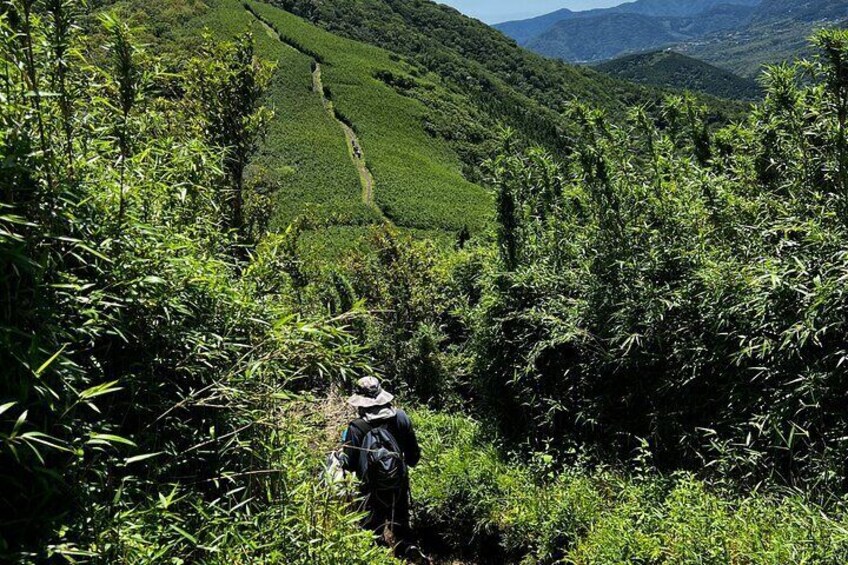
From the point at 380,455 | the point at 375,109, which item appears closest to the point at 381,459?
the point at 380,455

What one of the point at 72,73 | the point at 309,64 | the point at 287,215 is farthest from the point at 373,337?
the point at 309,64

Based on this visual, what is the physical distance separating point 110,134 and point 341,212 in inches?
1832

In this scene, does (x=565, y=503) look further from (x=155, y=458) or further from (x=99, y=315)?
(x=99, y=315)

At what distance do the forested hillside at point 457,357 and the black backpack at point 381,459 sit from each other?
14.4 inches

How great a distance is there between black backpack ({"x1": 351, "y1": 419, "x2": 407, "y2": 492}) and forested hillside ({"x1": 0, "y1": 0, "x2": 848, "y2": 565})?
0.37 meters

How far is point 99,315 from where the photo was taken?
2010 mm

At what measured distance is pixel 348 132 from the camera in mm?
68312

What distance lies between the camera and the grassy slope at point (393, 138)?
54.1 metres

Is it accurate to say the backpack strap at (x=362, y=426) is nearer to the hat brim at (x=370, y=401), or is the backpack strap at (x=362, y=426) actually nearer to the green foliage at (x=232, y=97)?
the hat brim at (x=370, y=401)

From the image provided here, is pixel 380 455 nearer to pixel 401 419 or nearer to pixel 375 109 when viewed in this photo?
pixel 401 419

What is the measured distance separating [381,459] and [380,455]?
1.2 inches

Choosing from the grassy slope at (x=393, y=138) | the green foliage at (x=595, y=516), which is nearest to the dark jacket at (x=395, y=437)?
the green foliage at (x=595, y=516)

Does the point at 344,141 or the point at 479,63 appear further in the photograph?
the point at 479,63

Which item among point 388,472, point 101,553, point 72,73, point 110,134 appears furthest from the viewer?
point 388,472
